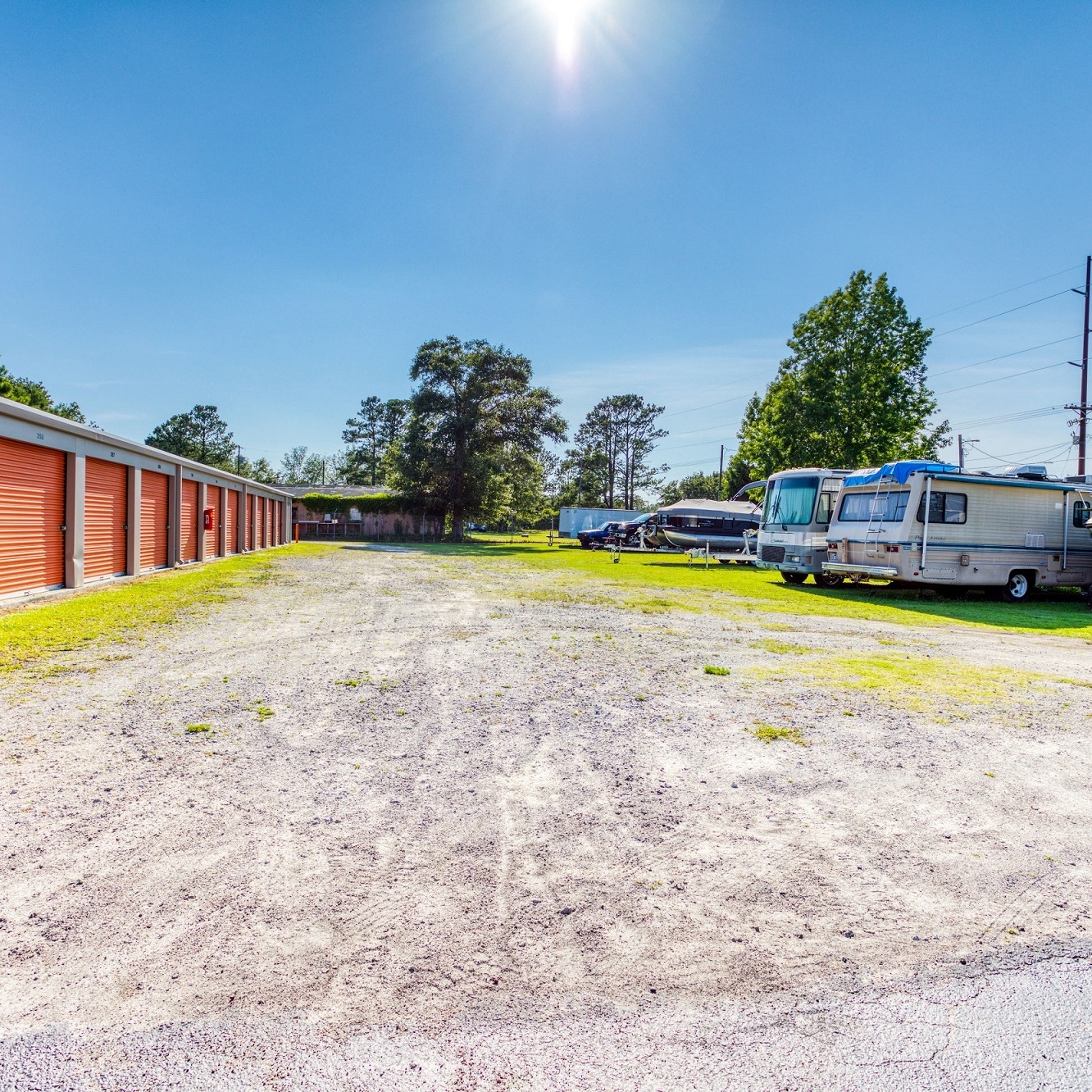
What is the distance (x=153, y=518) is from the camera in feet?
58.0

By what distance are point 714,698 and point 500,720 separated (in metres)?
1.91

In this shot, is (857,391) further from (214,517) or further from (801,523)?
(214,517)

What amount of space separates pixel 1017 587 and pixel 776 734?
13.7 metres

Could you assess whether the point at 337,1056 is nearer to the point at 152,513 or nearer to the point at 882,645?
the point at 882,645

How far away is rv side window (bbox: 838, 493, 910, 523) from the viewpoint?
47.0 feet

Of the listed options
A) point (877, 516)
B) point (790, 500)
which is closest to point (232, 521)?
point (790, 500)

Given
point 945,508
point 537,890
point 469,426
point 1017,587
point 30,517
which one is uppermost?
point 469,426

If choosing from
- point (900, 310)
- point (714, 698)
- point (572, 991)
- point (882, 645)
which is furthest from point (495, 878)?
point (900, 310)

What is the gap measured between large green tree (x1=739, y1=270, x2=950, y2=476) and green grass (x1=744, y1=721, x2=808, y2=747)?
1091 inches

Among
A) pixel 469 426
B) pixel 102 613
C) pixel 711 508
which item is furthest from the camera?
pixel 469 426

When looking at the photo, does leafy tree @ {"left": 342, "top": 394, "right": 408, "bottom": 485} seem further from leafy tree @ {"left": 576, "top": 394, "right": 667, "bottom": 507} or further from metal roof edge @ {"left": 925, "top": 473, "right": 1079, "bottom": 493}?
metal roof edge @ {"left": 925, "top": 473, "right": 1079, "bottom": 493}

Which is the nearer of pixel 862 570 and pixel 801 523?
pixel 862 570

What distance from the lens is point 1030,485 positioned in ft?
48.8

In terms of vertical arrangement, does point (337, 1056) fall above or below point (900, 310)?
below
